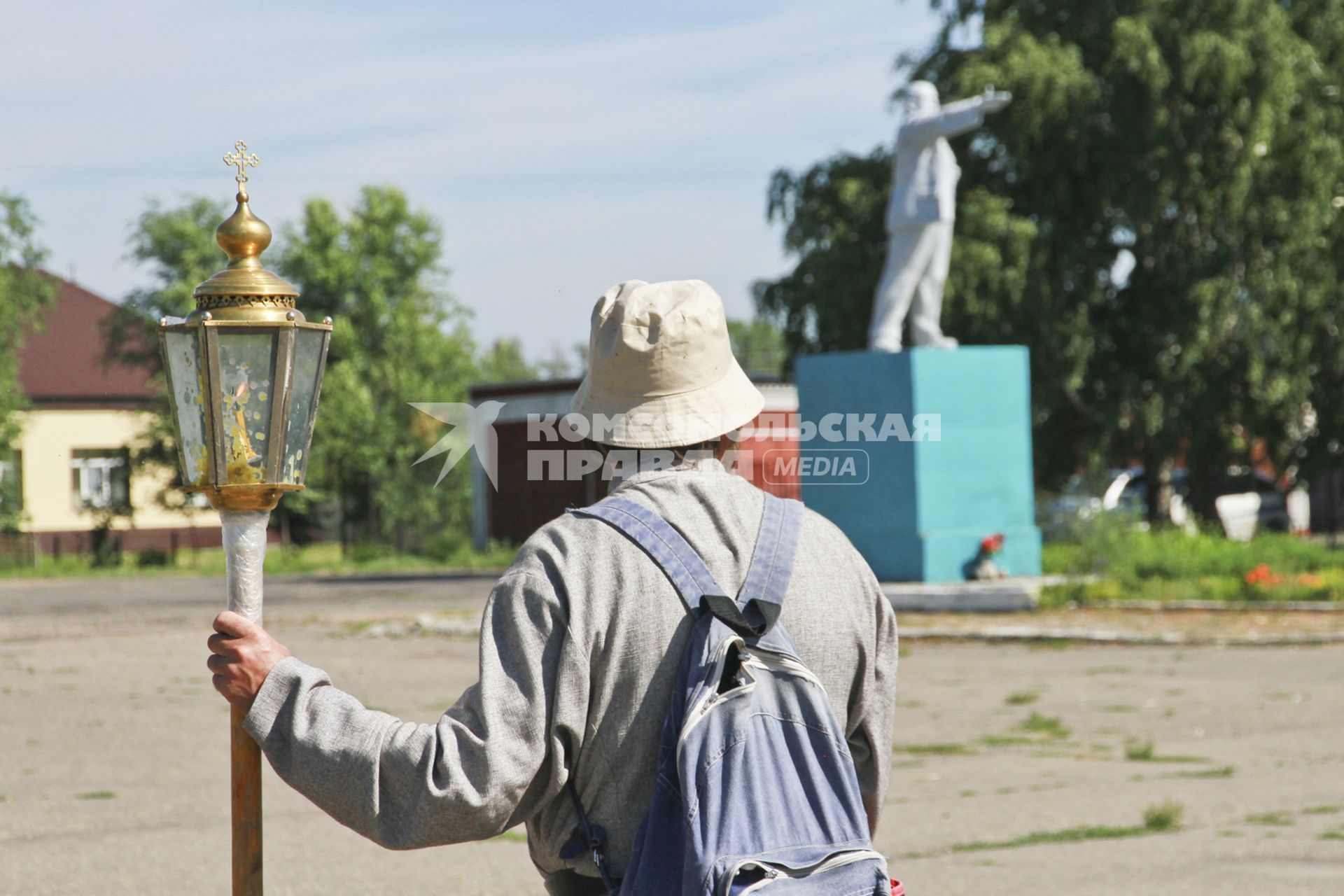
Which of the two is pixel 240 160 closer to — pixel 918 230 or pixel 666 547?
pixel 666 547

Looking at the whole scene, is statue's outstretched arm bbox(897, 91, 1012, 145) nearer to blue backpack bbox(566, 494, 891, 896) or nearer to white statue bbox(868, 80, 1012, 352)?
white statue bbox(868, 80, 1012, 352)

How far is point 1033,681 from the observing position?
37.3 ft

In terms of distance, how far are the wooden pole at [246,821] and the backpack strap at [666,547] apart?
733mm

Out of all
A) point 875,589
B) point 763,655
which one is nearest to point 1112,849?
point 875,589

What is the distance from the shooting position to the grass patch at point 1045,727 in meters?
8.88

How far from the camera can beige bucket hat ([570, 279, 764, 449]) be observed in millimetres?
2438

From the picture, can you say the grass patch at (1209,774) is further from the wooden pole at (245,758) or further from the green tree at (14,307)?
the green tree at (14,307)

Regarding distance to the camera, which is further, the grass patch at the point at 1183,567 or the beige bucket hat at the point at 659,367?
the grass patch at the point at 1183,567

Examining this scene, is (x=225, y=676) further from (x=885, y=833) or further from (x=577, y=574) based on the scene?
(x=885, y=833)

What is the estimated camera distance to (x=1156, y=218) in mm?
26766

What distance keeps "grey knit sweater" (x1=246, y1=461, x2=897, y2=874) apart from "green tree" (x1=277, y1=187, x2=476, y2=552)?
39.0 metres

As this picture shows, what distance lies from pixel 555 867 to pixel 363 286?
43081 millimetres

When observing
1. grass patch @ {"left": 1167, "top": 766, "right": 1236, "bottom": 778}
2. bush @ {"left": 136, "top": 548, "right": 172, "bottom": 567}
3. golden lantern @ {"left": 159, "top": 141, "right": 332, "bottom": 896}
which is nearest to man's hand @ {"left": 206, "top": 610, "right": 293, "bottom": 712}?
golden lantern @ {"left": 159, "top": 141, "right": 332, "bottom": 896}

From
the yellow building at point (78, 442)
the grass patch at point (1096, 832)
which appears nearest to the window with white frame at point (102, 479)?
the yellow building at point (78, 442)
